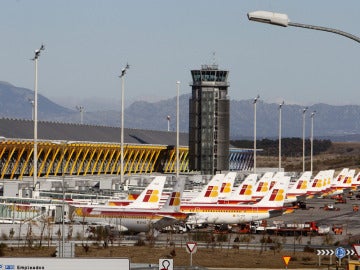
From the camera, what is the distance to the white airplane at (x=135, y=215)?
99.2 meters

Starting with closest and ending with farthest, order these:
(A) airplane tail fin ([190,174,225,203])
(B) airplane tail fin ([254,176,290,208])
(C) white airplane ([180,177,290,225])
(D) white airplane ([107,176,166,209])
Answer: (D) white airplane ([107,176,166,209]), (C) white airplane ([180,177,290,225]), (B) airplane tail fin ([254,176,290,208]), (A) airplane tail fin ([190,174,225,203])

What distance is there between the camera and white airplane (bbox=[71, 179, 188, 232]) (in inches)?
3905

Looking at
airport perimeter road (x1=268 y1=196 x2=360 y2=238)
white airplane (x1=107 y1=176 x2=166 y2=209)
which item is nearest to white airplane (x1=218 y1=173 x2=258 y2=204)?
airport perimeter road (x1=268 y1=196 x2=360 y2=238)

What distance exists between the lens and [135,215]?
100m

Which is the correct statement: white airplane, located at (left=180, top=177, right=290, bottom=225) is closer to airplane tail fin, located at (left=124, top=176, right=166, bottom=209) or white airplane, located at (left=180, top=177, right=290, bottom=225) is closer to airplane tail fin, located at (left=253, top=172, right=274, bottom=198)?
airplane tail fin, located at (left=124, top=176, right=166, bottom=209)

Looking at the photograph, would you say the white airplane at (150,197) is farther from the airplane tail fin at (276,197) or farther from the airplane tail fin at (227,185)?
the airplane tail fin at (227,185)

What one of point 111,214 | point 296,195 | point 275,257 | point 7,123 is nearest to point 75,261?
point 275,257

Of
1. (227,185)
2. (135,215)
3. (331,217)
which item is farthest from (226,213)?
(331,217)

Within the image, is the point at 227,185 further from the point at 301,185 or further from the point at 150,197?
the point at 150,197

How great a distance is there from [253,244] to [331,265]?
1930cm

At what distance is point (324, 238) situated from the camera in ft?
347

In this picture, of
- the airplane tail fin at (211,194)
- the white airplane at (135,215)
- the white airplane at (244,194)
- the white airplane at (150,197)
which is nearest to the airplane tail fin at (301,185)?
the white airplane at (244,194)

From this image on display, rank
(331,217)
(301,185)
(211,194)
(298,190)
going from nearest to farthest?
(211,194)
(331,217)
(298,190)
(301,185)

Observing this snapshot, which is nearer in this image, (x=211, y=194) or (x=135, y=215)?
(x=135, y=215)
